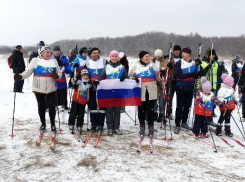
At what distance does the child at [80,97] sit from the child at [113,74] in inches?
17.4

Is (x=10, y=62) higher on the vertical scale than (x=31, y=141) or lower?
higher

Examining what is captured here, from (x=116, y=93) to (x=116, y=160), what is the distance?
78.6 inches

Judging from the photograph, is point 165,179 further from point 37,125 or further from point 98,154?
point 37,125

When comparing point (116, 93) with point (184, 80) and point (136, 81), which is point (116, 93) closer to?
point (136, 81)

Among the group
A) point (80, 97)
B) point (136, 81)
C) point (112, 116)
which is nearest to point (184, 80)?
point (136, 81)

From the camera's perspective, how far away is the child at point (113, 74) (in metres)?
5.74

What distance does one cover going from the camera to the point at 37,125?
21.7 feet

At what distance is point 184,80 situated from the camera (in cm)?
616

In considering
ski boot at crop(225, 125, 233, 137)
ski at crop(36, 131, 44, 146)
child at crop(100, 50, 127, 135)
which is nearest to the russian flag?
child at crop(100, 50, 127, 135)

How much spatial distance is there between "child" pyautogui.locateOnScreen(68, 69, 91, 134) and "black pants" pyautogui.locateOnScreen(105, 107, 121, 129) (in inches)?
26.4

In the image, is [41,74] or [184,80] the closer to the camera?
[41,74]

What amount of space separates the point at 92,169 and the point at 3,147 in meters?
2.21

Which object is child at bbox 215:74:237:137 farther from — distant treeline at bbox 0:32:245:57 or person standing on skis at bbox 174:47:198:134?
distant treeline at bbox 0:32:245:57

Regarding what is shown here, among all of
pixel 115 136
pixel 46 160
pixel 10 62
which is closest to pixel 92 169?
pixel 46 160
